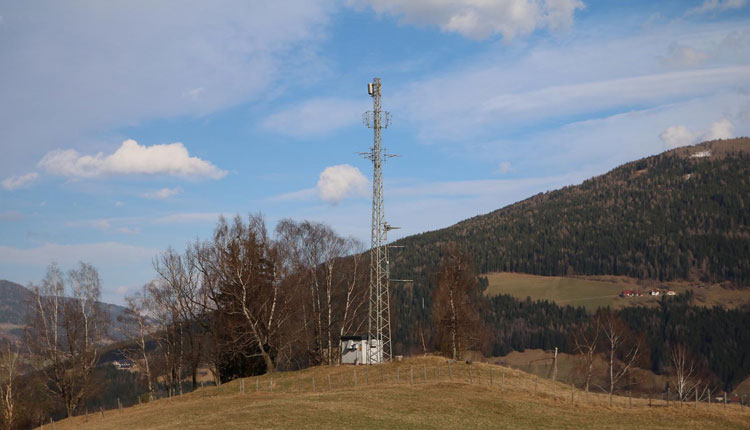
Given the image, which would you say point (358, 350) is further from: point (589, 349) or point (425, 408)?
point (425, 408)

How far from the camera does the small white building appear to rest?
66062 mm

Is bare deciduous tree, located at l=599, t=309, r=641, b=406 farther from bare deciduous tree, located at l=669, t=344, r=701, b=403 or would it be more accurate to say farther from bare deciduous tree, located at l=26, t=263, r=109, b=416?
bare deciduous tree, located at l=26, t=263, r=109, b=416

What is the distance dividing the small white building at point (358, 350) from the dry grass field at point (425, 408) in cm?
831

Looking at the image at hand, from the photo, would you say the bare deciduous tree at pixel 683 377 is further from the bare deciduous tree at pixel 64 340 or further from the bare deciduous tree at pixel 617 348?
the bare deciduous tree at pixel 64 340

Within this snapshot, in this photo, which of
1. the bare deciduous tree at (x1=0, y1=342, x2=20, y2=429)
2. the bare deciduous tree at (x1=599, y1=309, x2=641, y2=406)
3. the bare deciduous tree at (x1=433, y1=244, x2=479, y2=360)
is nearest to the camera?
the bare deciduous tree at (x1=599, y1=309, x2=641, y2=406)

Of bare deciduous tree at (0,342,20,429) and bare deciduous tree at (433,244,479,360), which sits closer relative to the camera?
bare deciduous tree at (0,342,20,429)

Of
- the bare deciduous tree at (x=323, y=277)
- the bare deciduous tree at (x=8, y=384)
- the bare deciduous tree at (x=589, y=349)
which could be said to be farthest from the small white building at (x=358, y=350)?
the bare deciduous tree at (x=8, y=384)

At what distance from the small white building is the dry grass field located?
327 inches

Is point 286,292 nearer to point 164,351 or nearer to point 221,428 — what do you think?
point 164,351

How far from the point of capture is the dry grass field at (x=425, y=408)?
37.7 meters

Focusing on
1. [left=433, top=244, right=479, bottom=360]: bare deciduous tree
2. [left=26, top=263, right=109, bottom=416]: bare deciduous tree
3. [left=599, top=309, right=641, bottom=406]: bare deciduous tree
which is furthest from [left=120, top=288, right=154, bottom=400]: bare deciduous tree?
[left=599, top=309, right=641, bottom=406]: bare deciduous tree

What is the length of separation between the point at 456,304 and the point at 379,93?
Answer: 88.9 ft

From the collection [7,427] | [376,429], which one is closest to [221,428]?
[376,429]

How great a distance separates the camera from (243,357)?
71.4 metres
